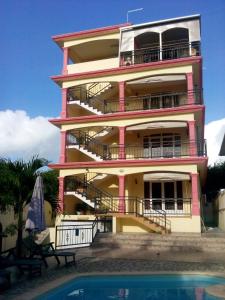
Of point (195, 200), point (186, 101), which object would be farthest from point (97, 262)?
point (186, 101)

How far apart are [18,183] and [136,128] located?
13.8 meters

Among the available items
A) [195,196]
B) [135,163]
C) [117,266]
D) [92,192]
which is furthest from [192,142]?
[117,266]

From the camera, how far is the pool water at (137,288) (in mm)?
9328

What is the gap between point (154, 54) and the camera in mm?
27516

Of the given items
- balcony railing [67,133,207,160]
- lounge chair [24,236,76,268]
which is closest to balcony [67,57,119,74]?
balcony railing [67,133,207,160]

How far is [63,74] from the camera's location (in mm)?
29016

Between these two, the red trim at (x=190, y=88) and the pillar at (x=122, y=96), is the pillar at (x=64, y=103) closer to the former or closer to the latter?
the pillar at (x=122, y=96)

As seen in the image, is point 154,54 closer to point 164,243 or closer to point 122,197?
point 122,197

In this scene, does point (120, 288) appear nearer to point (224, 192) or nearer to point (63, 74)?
point (224, 192)

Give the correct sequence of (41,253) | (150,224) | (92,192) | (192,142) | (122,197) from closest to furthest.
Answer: (41,253) → (150,224) → (192,142) → (122,197) → (92,192)

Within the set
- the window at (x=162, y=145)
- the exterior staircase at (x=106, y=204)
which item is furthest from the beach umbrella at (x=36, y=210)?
A: the window at (x=162, y=145)

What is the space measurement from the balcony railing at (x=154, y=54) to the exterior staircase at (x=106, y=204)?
33.4 feet

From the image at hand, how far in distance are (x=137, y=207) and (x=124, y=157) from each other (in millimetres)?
3882

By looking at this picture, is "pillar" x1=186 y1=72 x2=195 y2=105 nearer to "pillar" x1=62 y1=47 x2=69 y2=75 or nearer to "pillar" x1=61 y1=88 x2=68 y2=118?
"pillar" x1=61 y1=88 x2=68 y2=118
